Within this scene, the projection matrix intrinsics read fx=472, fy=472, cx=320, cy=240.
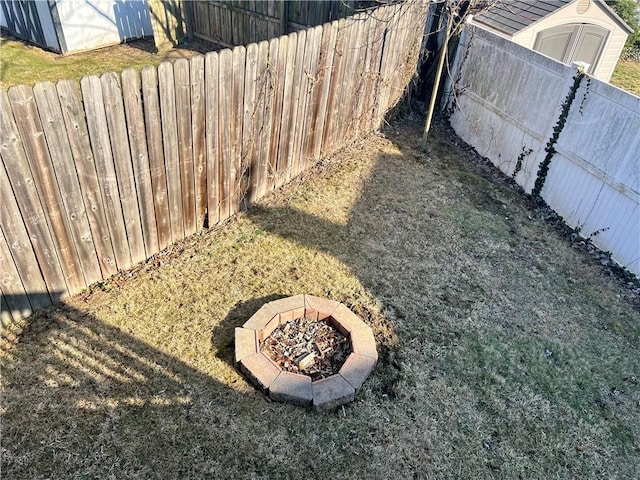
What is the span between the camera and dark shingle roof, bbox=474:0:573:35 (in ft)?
25.9

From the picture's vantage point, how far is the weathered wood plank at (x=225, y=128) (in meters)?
4.24

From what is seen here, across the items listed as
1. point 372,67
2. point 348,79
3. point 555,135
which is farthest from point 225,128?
point 555,135

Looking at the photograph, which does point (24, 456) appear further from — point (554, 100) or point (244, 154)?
point (554, 100)

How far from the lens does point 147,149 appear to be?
3967 millimetres

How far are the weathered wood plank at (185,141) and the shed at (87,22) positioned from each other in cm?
681

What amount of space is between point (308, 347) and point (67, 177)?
2.27 meters

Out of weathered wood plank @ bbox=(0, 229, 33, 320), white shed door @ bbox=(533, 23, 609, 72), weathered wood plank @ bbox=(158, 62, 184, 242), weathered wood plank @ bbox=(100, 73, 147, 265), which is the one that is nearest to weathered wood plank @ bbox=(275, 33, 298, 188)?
weathered wood plank @ bbox=(158, 62, 184, 242)

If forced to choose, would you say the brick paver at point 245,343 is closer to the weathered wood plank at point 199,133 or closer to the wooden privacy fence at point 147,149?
the wooden privacy fence at point 147,149

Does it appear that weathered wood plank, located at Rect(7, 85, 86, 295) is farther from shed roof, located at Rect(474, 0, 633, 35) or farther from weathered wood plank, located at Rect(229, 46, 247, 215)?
shed roof, located at Rect(474, 0, 633, 35)

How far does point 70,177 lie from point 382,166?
4.18 metres

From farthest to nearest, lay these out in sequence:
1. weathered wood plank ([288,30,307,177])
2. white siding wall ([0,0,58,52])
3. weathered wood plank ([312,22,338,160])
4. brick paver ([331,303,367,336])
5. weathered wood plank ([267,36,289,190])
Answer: white siding wall ([0,0,58,52])
weathered wood plank ([312,22,338,160])
weathered wood plank ([288,30,307,177])
weathered wood plank ([267,36,289,190])
brick paver ([331,303,367,336])

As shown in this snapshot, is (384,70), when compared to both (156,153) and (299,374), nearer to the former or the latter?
(156,153)

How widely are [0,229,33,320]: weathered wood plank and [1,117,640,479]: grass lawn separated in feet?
0.46

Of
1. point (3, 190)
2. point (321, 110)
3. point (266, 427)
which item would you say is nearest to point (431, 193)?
point (321, 110)
